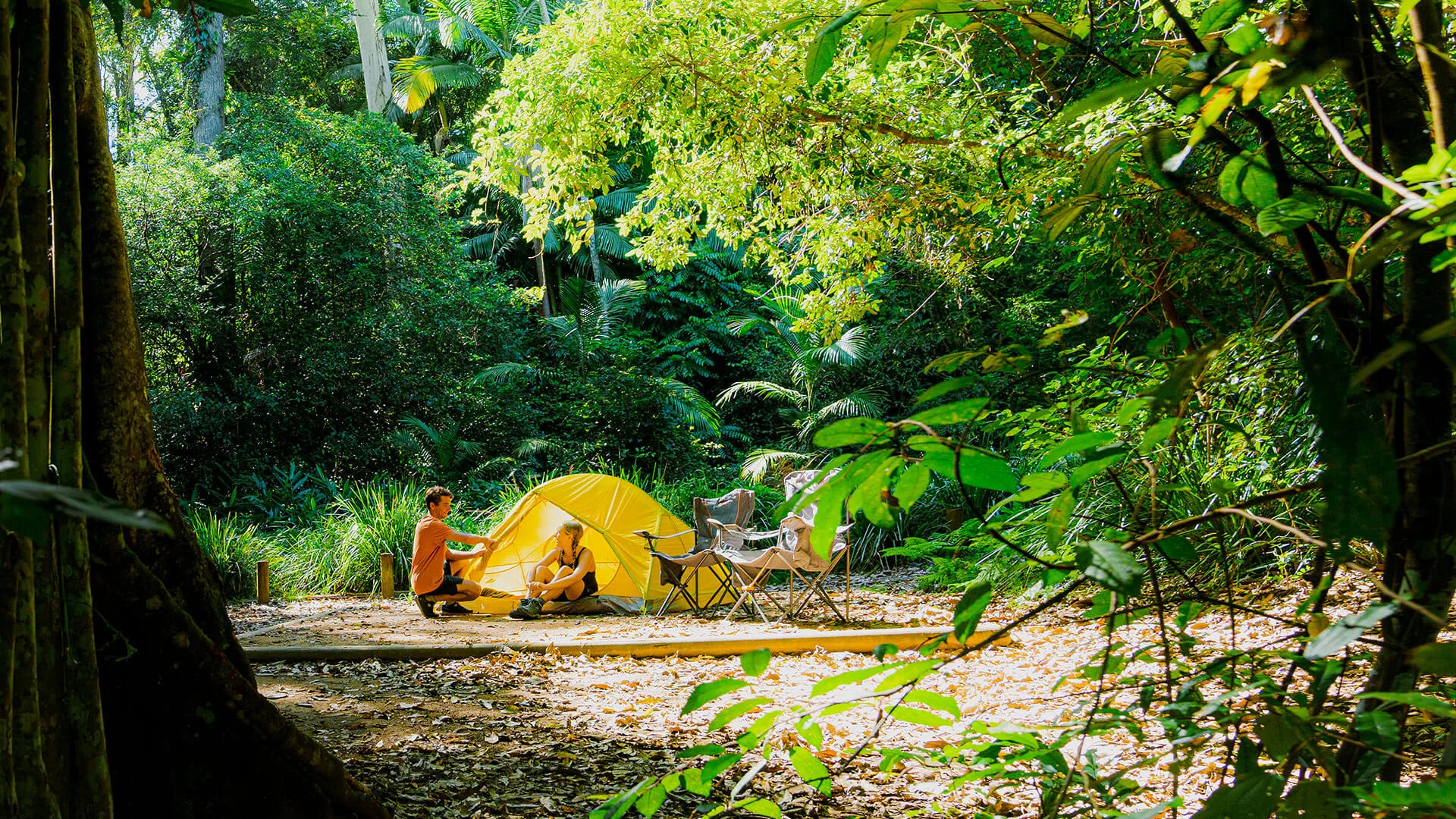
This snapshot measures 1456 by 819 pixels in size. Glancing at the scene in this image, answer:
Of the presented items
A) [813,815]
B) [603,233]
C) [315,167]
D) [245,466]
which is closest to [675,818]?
[813,815]

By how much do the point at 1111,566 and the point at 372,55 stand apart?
20.9 metres

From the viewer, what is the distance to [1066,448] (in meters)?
0.80

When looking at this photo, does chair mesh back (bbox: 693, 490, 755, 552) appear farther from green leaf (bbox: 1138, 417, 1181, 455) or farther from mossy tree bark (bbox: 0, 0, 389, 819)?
green leaf (bbox: 1138, 417, 1181, 455)

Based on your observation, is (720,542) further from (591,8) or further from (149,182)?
(149,182)

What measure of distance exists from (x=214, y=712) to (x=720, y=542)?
574 cm

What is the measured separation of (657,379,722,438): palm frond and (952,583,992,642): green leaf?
13263 mm

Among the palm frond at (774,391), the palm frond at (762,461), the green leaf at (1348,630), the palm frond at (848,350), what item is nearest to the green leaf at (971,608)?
the green leaf at (1348,630)

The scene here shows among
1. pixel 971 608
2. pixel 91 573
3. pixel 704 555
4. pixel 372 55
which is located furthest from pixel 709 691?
pixel 372 55

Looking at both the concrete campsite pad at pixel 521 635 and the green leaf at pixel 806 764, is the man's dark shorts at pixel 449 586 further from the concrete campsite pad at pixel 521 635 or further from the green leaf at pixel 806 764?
the green leaf at pixel 806 764

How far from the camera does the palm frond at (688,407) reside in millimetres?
14573

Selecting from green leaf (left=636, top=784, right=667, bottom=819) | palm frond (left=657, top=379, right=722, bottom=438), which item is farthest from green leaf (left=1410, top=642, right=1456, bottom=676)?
palm frond (left=657, top=379, right=722, bottom=438)

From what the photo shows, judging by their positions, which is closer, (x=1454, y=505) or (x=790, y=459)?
(x=1454, y=505)

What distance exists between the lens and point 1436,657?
74cm

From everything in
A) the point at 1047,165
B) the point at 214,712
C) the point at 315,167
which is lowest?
the point at 214,712
